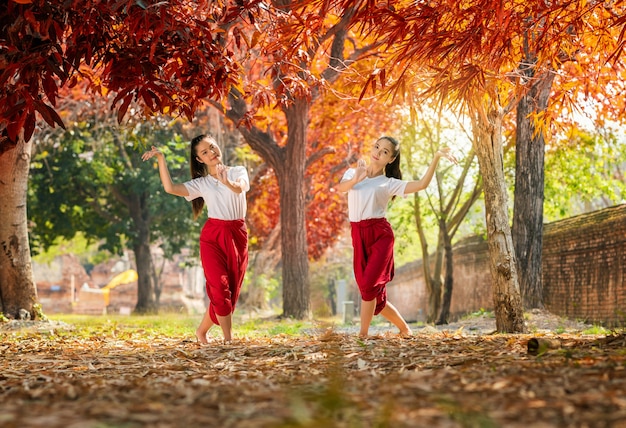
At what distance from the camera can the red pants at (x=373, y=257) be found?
7234mm

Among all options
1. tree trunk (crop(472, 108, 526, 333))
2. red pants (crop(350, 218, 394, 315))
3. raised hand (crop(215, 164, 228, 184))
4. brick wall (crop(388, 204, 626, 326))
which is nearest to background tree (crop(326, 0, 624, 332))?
tree trunk (crop(472, 108, 526, 333))

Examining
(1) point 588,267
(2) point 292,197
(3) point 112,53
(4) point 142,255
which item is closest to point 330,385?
(3) point 112,53

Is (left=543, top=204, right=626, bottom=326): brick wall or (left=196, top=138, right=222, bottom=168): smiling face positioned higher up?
(left=196, top=138, right=222, bottom=168): smiling face

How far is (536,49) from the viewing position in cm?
697

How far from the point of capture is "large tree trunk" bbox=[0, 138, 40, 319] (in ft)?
34.2

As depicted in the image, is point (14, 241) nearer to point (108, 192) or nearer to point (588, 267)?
point (588, 267)

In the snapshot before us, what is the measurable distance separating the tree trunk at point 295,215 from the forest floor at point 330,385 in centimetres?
760

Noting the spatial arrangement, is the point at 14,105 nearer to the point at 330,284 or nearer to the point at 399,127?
the point at 399,127

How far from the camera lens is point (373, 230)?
7375mm

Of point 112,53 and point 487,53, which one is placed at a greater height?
point 487,53

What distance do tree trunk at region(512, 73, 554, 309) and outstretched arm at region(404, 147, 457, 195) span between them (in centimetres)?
569

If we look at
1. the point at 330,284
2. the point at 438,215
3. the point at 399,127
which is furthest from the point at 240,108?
the point at 330,284

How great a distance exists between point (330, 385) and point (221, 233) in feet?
12.3

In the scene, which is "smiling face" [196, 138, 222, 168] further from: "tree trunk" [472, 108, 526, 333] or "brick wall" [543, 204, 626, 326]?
"brick wall" [543, 204, 626, 326]
